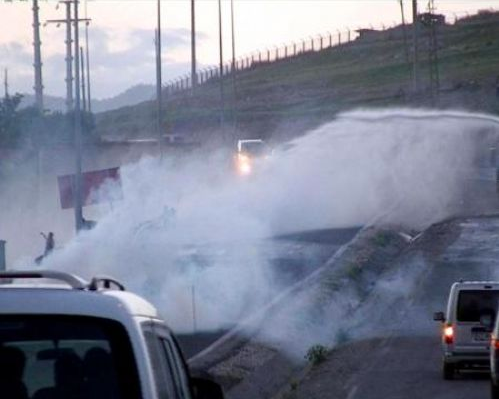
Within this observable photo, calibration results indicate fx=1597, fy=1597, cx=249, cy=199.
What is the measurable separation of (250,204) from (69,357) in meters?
54.6

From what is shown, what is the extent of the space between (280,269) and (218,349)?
16.5 metres

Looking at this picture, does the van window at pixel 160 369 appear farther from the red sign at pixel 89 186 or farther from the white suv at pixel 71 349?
the red sign at pixel 89 186

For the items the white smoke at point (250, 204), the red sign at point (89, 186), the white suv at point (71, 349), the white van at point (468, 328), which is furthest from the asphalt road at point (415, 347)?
the white suv at point (71, 349)

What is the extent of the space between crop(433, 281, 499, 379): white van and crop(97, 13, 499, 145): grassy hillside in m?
65.0

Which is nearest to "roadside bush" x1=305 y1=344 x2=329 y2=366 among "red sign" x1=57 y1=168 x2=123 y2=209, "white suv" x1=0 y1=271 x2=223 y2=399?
"red sign" x1=57 y1=168 x2=123 y2=209

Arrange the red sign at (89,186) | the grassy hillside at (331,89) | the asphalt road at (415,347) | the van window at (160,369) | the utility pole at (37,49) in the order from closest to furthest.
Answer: the van window at (160,369) < the asphalt road at (415,347) < the red sign at (89,186) < the utility pole at (37,49) < the grassy hillside at (331,89)

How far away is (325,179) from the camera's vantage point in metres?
62.6

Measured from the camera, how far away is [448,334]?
91.2 ft

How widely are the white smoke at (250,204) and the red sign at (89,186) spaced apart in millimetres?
916

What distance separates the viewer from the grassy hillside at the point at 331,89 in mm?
104000

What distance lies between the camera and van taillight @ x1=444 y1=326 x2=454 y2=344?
90.8 ft

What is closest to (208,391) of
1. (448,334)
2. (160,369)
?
(160,369)

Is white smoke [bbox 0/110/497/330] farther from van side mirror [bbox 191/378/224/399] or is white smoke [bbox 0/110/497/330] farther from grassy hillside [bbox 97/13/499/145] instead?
van side mirror [bbox 191/378/224/399]

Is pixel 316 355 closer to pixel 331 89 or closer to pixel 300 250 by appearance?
pixel 300 250
